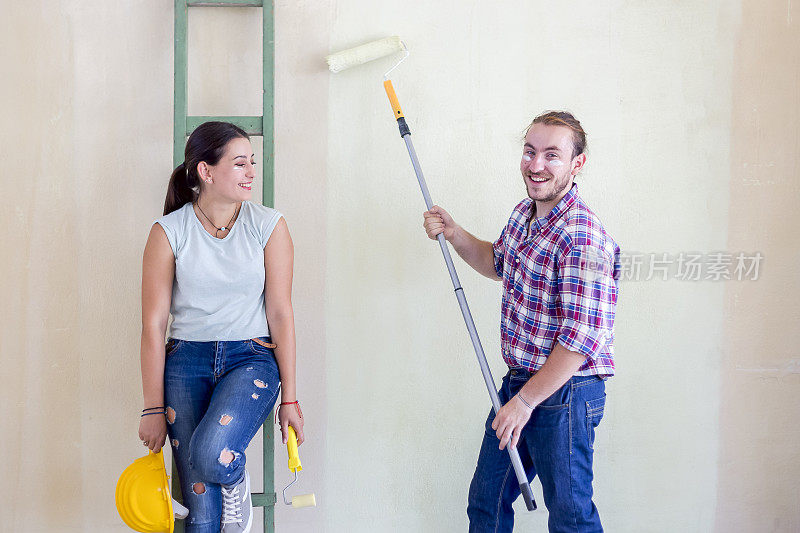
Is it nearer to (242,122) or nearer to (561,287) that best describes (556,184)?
(561,287)

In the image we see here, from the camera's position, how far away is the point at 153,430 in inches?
63.6

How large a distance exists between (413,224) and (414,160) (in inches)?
10.2

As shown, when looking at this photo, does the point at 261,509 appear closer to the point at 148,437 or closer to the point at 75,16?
the point at 148,437

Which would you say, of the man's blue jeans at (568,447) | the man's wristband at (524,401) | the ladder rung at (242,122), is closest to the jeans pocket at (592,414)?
the man's blue jeans at (568,447)

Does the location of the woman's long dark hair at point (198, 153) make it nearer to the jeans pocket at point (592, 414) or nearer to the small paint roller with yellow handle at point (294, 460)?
the small paint roller with yellow handle at point (294, 460)

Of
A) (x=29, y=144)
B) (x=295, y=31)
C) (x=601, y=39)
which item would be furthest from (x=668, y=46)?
(x=29, y=144)

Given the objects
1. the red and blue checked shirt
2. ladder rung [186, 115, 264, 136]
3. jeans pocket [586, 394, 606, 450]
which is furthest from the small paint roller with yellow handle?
ladder rung [186, 115, 264, 136]

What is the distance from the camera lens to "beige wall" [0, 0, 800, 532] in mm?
1912

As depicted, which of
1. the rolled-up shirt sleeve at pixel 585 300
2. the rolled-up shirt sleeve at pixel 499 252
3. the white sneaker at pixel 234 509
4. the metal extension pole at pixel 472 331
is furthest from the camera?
the rolled-up shirt sleeve at pixel 499 252

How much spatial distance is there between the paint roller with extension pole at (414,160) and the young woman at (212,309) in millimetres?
386

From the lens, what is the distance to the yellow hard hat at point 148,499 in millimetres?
1605

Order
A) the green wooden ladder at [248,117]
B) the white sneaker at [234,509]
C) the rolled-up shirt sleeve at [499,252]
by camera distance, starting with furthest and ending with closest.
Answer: the green wooden ladder at [248,117]
the rolled-up shirt sleeve at [499,252]
the white sneaker at [234,509]

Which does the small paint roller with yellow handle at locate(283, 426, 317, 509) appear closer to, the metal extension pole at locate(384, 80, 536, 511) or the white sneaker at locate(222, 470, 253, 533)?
the white sneaker at locate(222, 470, 253, 533)

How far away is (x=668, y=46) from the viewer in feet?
6.46
